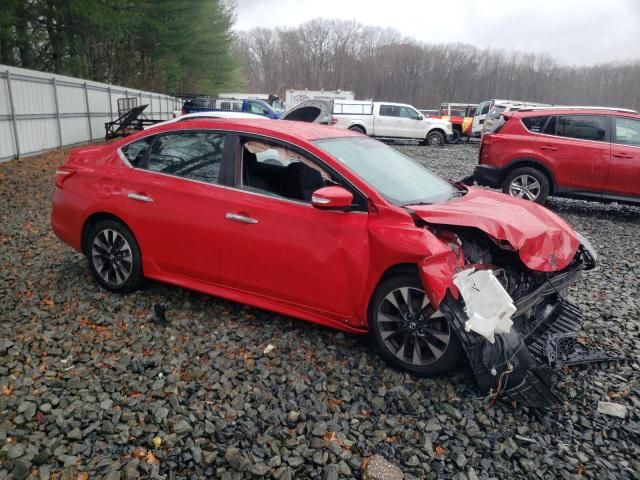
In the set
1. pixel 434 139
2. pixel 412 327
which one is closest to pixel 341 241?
pixel 412 327

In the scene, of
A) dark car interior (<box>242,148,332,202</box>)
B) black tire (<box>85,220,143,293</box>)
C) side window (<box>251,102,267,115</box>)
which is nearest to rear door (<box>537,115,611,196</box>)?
dark car interior (<box>242,148,332,202</box>)

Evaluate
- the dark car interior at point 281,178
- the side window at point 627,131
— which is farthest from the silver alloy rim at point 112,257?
the side window at point 627,131

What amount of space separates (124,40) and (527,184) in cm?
2499

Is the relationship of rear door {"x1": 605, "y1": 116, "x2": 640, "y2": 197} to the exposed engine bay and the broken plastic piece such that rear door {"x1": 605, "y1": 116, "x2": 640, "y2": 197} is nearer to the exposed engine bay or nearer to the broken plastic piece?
the exposed engine bay

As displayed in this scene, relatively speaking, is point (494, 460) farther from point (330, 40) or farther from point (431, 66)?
point (330, 40)

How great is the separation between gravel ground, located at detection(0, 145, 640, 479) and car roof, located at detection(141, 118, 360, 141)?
1.50m

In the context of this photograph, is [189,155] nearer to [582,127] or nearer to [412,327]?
[412,327]

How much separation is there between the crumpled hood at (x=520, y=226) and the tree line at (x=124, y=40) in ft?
54.7

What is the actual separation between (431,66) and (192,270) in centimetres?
10048

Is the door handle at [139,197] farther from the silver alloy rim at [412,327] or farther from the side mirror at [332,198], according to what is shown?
the silver alloy rim at [412,327]

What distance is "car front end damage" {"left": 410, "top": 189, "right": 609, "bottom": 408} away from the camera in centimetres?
295

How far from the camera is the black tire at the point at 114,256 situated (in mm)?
4270

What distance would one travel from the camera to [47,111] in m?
13.9

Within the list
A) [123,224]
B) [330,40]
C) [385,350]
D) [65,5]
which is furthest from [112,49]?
[330,40]
